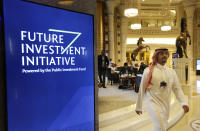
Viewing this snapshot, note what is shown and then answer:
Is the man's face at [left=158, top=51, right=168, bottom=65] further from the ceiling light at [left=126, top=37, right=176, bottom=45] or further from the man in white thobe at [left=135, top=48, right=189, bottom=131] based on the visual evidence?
the ceiling light at [left=126, top=37, right=176, bottom=45]

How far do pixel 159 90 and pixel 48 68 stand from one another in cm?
148

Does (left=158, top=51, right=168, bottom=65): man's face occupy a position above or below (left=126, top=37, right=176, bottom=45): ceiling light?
below

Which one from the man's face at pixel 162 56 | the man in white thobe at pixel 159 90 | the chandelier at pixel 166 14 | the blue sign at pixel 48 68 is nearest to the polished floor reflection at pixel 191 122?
the man in white thobe at pixel 159 90

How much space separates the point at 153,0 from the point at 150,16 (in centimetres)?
164

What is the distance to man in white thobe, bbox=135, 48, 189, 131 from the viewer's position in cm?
226

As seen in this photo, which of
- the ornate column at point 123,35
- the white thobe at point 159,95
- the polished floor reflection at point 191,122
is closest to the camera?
the white thobe at point 159,95

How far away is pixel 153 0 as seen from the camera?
615 inches

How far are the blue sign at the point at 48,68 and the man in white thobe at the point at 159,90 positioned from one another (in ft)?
2.71

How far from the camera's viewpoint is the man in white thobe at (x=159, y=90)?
226cm

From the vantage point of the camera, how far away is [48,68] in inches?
64.5

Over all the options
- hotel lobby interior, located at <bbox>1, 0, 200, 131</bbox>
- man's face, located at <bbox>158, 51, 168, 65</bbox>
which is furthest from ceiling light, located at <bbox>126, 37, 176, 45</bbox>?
man's face, located at <bbox>158, 51, 168, 65</bbox>

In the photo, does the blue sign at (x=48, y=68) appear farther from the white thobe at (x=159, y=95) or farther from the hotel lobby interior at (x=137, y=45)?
the white thobe at (x=159, y=95)

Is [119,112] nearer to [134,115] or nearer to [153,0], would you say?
[134,115]

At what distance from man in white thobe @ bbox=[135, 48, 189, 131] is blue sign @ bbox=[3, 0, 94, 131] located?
2.71 ft
